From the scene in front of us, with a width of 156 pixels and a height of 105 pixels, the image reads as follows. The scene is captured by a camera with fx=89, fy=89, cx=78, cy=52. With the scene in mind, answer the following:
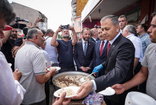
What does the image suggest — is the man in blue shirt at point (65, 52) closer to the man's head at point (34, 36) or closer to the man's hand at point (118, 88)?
the man's head at point (34, 36)

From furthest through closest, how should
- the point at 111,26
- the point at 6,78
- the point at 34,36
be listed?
1. the point at 34,36
2. the point at 111,26
3. the point at 6,78

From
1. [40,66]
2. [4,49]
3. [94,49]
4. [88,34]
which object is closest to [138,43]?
[94,49]

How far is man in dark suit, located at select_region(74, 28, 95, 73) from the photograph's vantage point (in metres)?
2.91

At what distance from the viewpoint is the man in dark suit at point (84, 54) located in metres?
2.91

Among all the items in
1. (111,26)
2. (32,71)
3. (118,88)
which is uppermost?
(111,26)

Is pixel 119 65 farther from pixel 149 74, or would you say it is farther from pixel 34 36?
Result: pixel 34 36

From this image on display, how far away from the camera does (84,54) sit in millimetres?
2963

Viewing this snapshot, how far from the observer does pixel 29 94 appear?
1.56 metres

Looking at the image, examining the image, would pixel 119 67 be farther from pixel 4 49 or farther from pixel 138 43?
pixel 4 49

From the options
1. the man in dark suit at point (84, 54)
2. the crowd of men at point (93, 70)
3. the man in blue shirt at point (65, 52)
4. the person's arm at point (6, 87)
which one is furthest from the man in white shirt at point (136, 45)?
the person's arm at point (6, 87)

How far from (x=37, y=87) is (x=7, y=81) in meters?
0.93

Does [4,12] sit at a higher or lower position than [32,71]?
higher

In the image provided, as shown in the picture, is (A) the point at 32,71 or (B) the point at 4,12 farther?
(A) the point at 32,71

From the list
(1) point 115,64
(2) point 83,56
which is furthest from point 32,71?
(2) point 83,56
